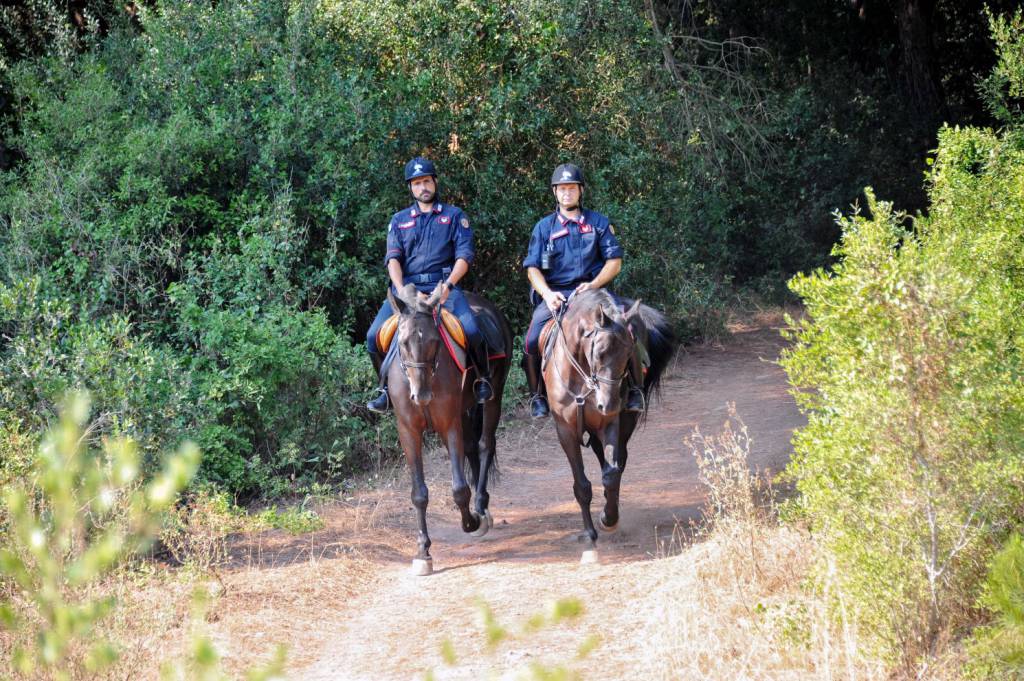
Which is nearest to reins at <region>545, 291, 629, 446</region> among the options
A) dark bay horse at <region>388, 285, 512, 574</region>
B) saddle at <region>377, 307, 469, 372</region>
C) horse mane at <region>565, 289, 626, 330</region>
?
horse mane at <region>565, 289, 626, 330</region>

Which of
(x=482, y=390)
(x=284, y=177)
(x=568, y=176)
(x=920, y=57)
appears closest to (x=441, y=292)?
(x=482, y=390)

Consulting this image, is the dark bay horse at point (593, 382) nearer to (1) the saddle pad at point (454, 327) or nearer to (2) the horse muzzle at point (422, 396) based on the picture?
(1) the saddle pad at point (454, 327)

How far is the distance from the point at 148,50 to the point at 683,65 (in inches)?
332

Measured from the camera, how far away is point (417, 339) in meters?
7.55

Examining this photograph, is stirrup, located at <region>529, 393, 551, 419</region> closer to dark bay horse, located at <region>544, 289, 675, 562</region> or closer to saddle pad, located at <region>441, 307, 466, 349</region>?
dark bay horse, located at <region>544, 289, 675, 562</region>

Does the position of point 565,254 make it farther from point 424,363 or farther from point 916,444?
point 916,444

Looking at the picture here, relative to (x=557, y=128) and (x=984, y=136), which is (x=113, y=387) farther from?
(x=557, y=128)

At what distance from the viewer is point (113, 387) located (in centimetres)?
830

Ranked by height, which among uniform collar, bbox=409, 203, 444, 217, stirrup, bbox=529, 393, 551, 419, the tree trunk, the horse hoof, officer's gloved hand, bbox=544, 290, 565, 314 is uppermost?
the tree trunk

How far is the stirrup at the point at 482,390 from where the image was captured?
8359 millimetres

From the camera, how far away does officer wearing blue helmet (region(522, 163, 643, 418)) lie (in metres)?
8.54

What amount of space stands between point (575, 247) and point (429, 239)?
1.22m

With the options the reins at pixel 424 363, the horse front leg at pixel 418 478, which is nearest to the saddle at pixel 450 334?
the reins at pixel 424 363

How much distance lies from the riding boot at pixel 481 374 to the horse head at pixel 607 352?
105cm
